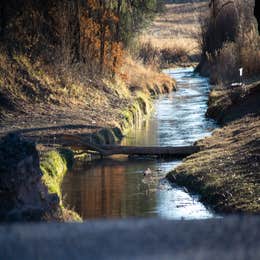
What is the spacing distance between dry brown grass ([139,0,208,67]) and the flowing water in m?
14.6

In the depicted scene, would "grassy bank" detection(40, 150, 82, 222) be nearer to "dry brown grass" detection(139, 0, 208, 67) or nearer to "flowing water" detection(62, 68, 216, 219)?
"flowing water" detection(62, 68, 216, 219)

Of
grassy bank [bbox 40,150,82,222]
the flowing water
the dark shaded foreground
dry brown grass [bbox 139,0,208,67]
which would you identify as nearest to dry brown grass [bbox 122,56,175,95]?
dry brown grass [bbox 139,0,208,67]

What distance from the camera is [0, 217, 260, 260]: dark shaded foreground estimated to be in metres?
4.39

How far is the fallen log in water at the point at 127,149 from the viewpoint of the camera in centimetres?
2131

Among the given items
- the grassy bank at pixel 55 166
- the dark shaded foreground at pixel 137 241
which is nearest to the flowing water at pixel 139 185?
the grassy bank at pixel 55 166

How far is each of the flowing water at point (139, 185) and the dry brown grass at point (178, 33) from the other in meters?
14.6

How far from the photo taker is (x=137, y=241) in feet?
14.6

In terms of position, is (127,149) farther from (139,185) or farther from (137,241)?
(137,241)

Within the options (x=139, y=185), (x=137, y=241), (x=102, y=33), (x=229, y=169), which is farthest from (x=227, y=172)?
(x=102, y=33)

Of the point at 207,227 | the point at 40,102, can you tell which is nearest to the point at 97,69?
the point at 40,102

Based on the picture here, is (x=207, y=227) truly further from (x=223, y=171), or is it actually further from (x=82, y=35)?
(x=82, y=35)

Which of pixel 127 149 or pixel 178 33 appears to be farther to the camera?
pixel 178 33

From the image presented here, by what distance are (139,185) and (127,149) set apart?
13.9 ft

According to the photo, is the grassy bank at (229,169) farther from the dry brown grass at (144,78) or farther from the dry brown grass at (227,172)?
the dry brown grass at (144,78)
